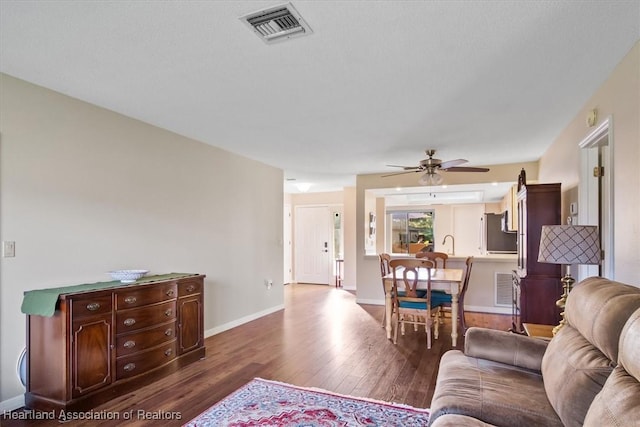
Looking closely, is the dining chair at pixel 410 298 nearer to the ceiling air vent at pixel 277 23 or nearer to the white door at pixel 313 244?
the ceiling air vent at pixel 277 23

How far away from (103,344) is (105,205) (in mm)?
1228

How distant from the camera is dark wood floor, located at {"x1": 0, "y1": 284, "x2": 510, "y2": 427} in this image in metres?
2.77

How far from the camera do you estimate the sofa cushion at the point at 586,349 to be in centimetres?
147

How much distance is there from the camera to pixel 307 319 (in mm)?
5477

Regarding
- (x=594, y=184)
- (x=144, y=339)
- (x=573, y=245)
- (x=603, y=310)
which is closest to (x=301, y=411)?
(x=144, y=339)

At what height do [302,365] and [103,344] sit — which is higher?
[103,344]

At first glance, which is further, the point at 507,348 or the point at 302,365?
the point at 302,365

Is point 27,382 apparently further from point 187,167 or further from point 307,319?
point 307,319

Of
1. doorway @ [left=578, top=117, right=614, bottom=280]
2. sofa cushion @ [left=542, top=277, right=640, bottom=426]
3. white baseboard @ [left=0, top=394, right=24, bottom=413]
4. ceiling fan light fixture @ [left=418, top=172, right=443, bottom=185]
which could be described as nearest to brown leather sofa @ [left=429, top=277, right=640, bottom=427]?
sofa cushion @ [left=542, top=277, right=640, bottom=426]

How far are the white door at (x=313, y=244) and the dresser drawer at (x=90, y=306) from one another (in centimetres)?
657

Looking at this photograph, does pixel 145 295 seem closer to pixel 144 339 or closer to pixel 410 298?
pixel 144 339

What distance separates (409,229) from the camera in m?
9.63

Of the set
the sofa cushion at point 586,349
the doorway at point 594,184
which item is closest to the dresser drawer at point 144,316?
the sofa cushion at point 586,349

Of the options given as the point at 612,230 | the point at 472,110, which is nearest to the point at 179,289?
the point at 472,110
